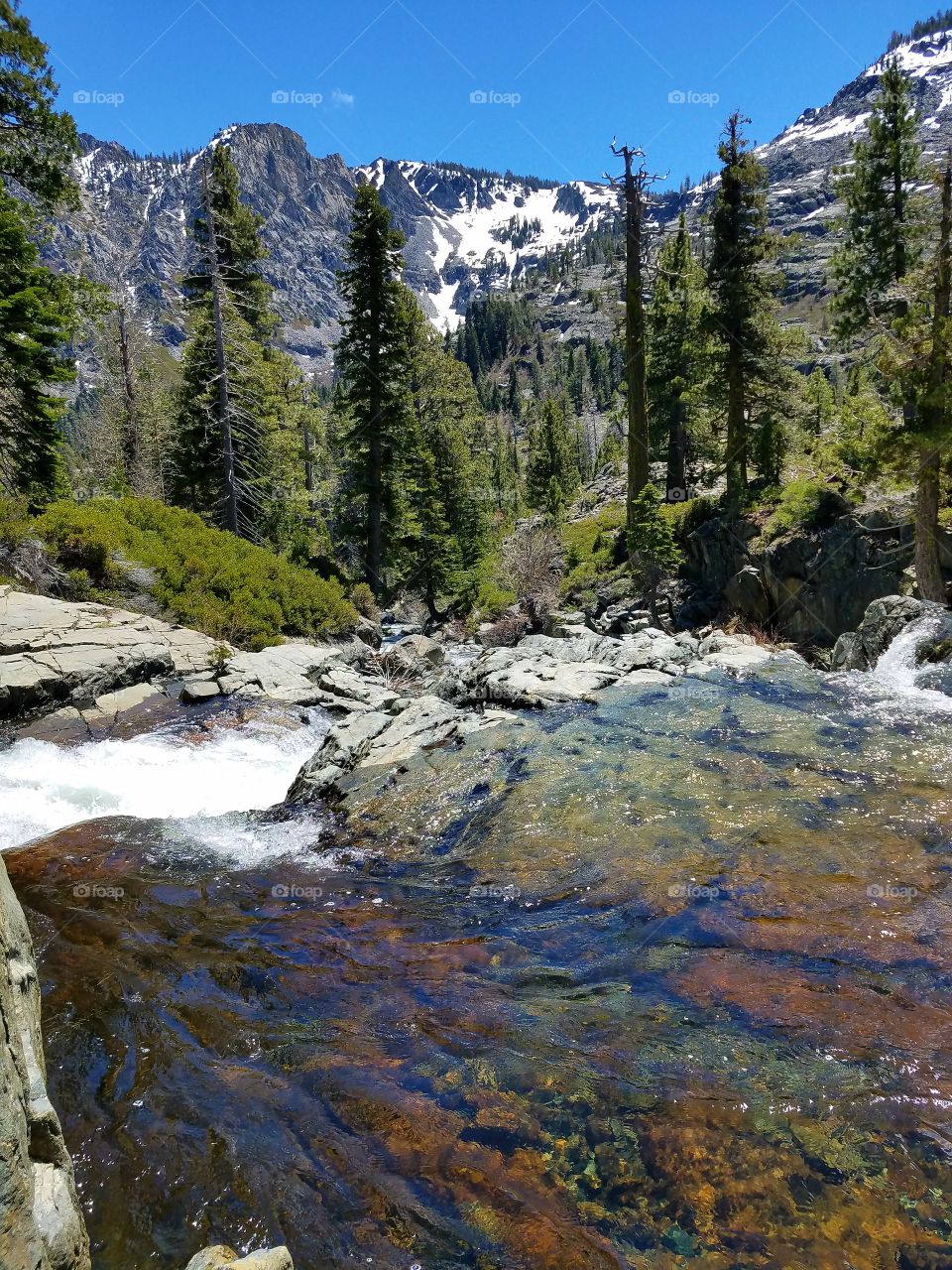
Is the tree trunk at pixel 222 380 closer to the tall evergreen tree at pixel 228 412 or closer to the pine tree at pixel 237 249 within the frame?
the tall evergreen tree at pixel 228 412

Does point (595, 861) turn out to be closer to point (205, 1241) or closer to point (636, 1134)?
point (636, 1134)

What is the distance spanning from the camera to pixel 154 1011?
4.82 meters

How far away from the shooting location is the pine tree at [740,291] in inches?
899

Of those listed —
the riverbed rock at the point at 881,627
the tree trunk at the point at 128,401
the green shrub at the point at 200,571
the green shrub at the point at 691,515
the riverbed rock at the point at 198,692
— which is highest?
the tree trunk at the point at 128,401

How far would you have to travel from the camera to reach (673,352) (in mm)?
30703

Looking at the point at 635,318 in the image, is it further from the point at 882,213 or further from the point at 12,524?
the point at 12,524

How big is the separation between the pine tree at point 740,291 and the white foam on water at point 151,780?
18.0 metres

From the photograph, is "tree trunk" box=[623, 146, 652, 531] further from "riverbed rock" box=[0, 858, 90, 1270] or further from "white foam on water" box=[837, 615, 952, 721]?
"riverbed rock" box=[0, 858, 90, 1270]

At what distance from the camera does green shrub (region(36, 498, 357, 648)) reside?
55.7 ft
